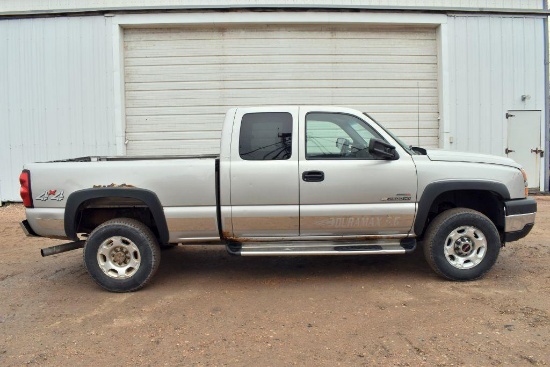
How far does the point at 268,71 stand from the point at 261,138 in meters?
6.19

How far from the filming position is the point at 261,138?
4969mm

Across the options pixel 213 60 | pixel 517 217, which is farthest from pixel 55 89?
pixel 517 217

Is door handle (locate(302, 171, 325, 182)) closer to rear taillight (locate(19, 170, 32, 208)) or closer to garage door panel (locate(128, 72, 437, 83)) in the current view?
rear taillight (locate(19, 170, 32, 208))

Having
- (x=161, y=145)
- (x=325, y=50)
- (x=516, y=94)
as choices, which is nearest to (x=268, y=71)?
(x=325, y=50)

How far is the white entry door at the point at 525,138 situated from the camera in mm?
11141

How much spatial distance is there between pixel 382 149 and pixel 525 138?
8110 mm

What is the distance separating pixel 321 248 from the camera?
4.83 metres

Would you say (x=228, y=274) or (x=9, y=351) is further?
(x=228, y=274)

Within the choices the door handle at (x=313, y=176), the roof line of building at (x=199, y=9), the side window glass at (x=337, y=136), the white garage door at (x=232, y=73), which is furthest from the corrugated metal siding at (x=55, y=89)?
the door handle at (x=313, y=176)

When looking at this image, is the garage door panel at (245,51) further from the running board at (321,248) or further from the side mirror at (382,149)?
the running board at (321,248)

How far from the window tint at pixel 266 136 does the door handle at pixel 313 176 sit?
27cm

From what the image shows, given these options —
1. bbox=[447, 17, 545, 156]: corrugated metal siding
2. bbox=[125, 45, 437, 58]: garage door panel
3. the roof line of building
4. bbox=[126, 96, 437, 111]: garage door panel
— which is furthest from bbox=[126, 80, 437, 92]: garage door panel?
bbox=[447, 17, 545, 156]: corrugated metal siding

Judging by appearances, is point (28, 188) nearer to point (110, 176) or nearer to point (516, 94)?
point (110, 176)

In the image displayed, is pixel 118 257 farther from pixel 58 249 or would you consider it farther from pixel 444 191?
pixel 444 191
